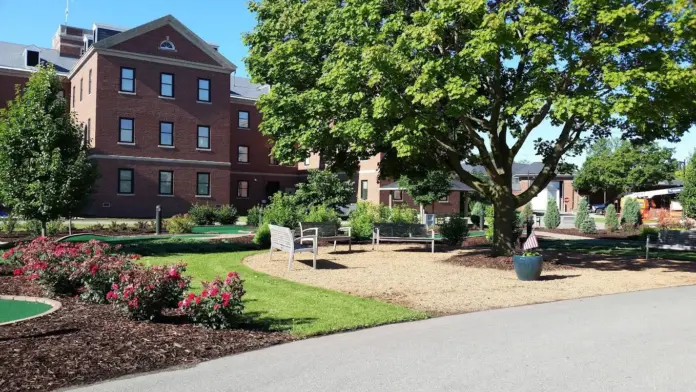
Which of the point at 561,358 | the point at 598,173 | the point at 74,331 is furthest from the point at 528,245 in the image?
the point at 598,173

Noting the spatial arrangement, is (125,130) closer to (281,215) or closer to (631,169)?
(281,215)

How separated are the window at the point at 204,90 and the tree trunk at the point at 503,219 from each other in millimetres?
28568

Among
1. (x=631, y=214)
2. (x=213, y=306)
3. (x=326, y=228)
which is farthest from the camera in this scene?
(x=631, y=214)

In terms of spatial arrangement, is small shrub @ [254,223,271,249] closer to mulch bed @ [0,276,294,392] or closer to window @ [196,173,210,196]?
mulch bed @ [0,276,294,392]

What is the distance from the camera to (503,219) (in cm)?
1603

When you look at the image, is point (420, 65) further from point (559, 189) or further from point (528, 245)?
point (559, 189)

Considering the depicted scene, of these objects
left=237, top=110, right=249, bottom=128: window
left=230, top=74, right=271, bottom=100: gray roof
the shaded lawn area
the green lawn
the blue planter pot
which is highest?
Answer: left=230, top=74, right=271, bottom=100: gray roof

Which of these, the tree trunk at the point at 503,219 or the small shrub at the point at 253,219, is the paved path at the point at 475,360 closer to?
the tree trunk at the point at 503,219

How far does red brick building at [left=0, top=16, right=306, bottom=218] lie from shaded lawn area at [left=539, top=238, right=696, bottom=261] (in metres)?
23.9

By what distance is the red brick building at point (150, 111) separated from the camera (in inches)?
1436

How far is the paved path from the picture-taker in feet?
17.6

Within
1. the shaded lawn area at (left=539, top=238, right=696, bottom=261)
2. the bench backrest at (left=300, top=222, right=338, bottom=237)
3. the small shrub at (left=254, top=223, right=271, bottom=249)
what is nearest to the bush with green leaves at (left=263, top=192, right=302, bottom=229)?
the small shrub at (left=254, top=223, right=271, bottom=249)

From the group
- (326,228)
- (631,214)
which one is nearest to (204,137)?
(326,228)

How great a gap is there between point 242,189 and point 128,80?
13.8 meters
